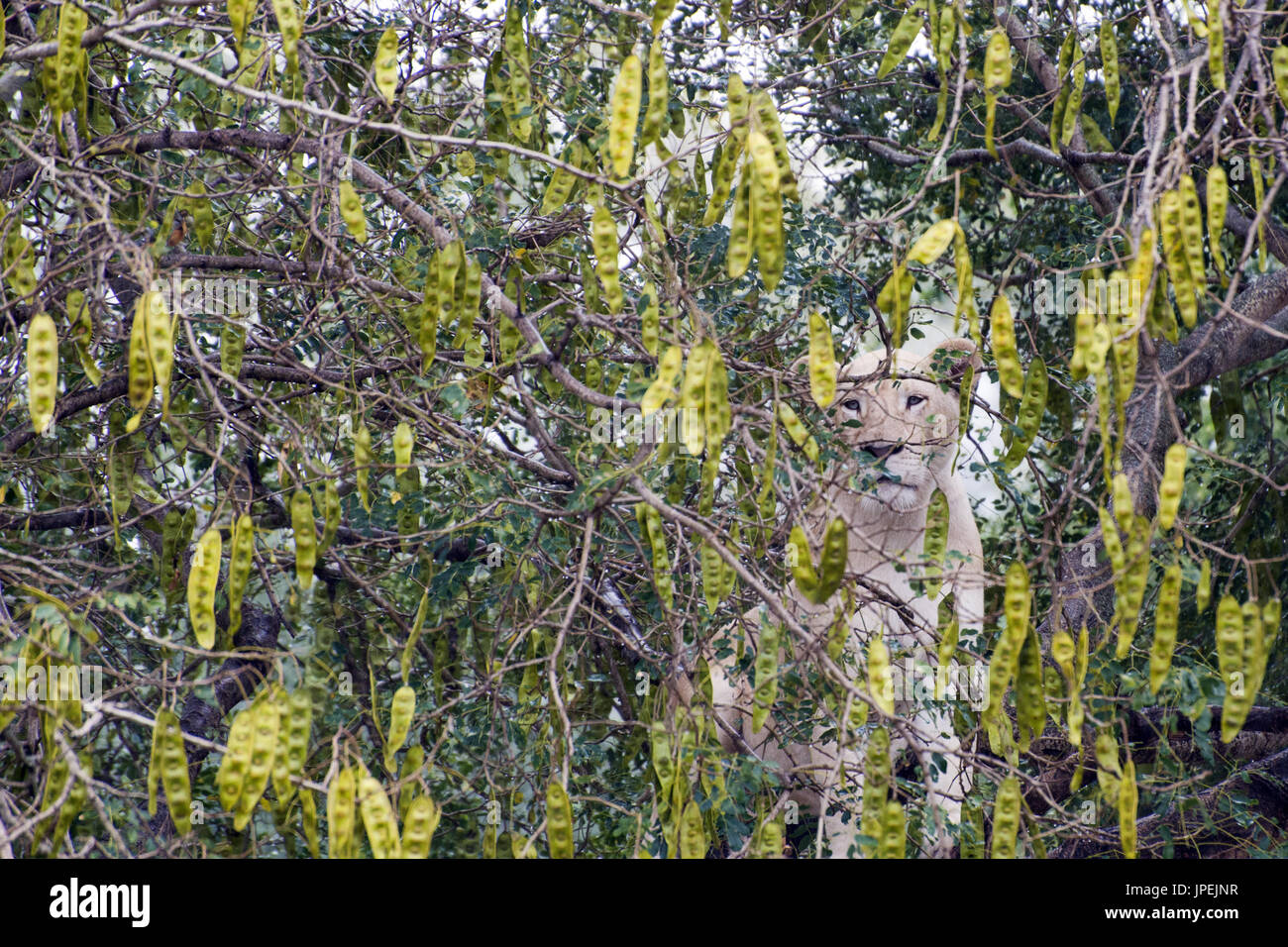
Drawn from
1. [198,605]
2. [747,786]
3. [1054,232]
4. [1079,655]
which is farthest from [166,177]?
[1054,232]

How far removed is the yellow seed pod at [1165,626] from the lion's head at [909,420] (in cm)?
142

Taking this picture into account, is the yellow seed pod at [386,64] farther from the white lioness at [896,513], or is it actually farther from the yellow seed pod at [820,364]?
the white lioness at [896,513]

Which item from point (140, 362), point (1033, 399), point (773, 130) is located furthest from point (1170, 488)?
point (140, 362)

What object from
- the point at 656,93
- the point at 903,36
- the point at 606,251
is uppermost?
the point at 903,36

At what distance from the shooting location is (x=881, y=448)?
4426 millimetres

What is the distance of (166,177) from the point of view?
420 centimetres

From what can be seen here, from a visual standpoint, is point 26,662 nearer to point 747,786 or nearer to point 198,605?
point 198,605

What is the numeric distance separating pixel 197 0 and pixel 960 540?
292 cm

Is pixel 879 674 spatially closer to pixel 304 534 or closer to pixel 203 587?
pixel 304 534

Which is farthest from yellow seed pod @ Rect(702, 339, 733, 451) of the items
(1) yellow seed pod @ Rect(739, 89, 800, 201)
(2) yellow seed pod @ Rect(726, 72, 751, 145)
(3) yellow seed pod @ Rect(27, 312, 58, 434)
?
(3) yellow seed pod @ Rect(27, 312, 58, 434)

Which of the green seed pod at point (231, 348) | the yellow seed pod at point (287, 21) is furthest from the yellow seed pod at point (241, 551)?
the yellow seed pod at point (287, 21)

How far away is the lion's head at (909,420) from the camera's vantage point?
14.1 ft

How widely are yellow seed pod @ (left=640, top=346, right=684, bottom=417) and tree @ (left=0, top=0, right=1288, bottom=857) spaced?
20 mm

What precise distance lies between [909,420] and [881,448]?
0.14 m
